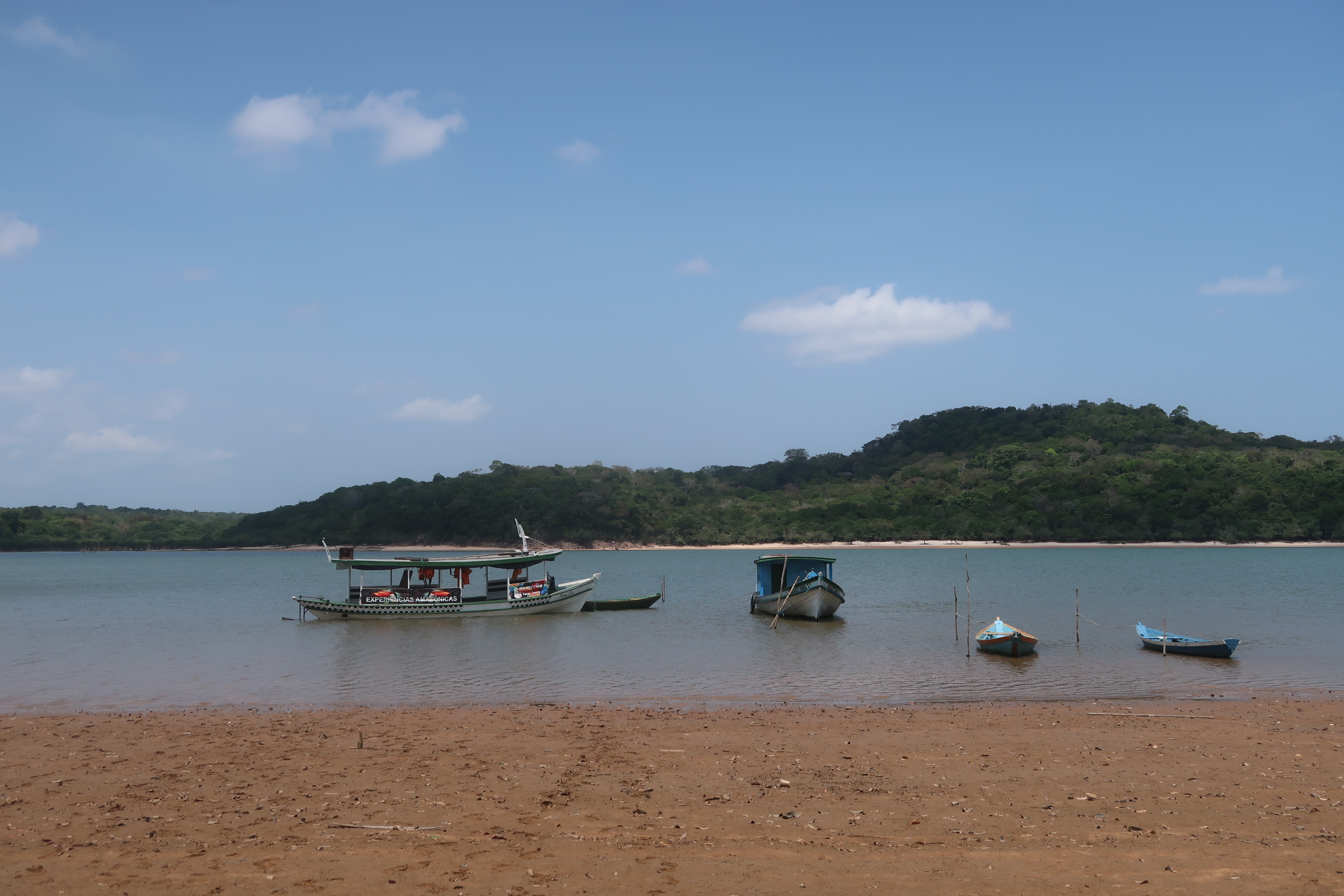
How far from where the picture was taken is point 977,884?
6.87 metres

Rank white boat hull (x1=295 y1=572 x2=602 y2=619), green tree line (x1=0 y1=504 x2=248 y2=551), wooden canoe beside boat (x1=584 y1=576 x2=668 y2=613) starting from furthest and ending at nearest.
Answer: green tree line (x1=0 y1=504 x2=248 y2=551) → wooden canoe beside boat (x1=584 y1=576 x2=668 y2=613) → white boat hull (x1=295 y1=572 x2=602 y2=619)

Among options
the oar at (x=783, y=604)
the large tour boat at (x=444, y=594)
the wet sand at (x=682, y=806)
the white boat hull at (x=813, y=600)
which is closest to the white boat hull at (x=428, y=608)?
the large tour boat at (x=444, y=594)

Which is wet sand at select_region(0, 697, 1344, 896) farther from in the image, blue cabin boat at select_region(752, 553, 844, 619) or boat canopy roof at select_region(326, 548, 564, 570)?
boat canopy roof at select_region(326, 548, 564, 570)

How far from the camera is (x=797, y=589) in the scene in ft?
108

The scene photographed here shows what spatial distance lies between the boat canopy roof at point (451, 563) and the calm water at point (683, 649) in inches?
84.1

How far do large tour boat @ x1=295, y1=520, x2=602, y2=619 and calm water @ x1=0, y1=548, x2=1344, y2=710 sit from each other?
0.67 metres

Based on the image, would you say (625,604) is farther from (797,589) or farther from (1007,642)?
(1007,642)

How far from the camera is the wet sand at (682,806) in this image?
709 cm

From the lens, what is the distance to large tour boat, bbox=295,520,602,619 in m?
34.7

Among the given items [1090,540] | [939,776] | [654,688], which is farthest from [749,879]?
[1090,540]

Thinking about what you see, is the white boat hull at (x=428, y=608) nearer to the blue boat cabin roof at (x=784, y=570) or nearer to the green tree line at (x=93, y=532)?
the blue boat cabin roof at (x=784, y=570)

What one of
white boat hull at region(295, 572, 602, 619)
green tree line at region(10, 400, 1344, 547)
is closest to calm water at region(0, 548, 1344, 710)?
white boat hull at region(295, 572, 602, 619)

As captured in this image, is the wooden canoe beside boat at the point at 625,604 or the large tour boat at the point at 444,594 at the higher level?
the large tour boat at the point at 444,594

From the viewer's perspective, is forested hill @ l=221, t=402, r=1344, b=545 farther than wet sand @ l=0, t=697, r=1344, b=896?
Yes
